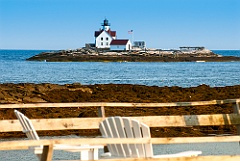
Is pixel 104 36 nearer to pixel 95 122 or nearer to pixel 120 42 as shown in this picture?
pixel 120 42

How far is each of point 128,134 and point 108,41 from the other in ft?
347

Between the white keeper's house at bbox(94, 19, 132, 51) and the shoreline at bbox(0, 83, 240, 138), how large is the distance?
86380mm

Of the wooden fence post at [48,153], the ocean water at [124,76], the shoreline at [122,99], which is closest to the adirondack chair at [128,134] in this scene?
the wooden fence post at [48,153]

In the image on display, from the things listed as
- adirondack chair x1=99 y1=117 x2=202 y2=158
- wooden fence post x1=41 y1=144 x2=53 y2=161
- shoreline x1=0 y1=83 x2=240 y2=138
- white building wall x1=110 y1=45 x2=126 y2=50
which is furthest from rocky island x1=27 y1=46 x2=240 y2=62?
wooden fence post x1=41 y1=144 x2=53 y2=161

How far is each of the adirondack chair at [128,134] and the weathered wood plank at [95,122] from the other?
5.34ft

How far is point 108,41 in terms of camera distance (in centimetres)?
11131

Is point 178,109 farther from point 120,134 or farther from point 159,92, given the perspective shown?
point 120,134

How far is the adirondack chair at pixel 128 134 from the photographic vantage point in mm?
5527

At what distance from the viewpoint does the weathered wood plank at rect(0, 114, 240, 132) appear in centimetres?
749

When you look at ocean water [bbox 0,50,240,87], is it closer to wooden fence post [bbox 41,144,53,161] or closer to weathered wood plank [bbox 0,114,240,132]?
weathered wood plank [bbox 0,114,240,132]

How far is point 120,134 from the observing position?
5.75 metres

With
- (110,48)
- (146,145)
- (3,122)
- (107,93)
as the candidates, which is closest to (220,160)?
(146,145)

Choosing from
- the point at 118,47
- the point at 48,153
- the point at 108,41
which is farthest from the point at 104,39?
the point at 48,153

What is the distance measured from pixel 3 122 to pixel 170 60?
96131 millimetres
